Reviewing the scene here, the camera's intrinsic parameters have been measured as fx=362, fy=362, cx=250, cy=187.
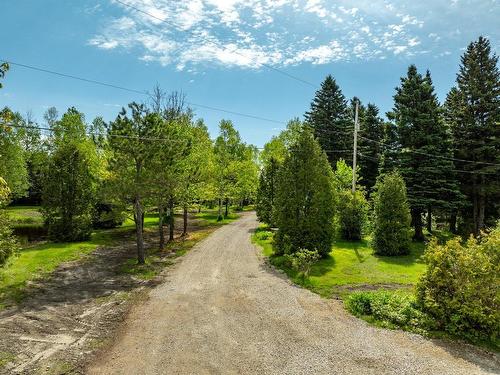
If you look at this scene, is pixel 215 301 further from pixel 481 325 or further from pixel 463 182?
pixel 463 182

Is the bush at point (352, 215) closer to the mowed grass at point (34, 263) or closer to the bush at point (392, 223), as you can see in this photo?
the bush at point (392, 223)

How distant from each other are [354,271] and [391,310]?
677cm

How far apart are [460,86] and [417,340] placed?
31578 millimetres

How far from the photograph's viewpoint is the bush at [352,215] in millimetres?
31219

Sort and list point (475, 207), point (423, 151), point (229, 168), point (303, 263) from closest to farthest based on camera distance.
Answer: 1. point (303, 263)
2. point (423, 151)
3. point (475, 207)
4. point (229, 168)

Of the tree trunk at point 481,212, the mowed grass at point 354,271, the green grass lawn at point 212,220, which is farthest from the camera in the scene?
the green grass lawn at point 212,220

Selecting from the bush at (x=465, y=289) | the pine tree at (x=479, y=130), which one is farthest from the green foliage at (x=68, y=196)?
the pine tree at (x=479, y=130)

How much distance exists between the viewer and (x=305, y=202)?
22.3 m

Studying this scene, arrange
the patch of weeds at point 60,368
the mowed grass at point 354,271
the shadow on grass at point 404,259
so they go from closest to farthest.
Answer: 1. the patch of weeds at point 60,368
2. the mowed grass at point 354,271
3. the shadow on grass at point 404,259

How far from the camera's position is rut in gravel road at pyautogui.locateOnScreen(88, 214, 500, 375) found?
372 inches

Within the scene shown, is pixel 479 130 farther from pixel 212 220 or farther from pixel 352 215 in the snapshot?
pixel 212 220

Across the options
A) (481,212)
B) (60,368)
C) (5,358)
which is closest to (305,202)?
(60,368)

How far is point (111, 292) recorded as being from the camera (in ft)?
53.4

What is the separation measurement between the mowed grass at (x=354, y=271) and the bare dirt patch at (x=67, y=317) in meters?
7.51
